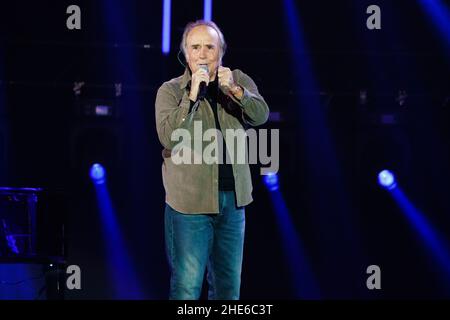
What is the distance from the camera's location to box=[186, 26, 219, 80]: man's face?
2998 mm

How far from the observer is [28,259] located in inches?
183

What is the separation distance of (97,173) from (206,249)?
3570 mm

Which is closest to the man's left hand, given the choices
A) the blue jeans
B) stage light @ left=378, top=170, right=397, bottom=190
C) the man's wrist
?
the man's wrist

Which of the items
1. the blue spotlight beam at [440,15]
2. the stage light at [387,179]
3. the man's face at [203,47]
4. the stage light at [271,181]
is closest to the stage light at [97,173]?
the stage light at [271,181]

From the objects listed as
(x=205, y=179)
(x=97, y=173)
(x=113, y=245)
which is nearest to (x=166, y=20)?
(x=97, y=173)

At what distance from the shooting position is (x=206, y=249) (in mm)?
2980

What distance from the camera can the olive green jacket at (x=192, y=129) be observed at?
9.66 ft

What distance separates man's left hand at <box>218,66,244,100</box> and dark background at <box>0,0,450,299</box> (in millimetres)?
3226

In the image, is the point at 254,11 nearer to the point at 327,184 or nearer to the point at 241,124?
the point at 327,184

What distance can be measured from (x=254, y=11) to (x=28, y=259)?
2863 mm

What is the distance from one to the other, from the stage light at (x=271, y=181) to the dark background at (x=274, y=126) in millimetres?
65

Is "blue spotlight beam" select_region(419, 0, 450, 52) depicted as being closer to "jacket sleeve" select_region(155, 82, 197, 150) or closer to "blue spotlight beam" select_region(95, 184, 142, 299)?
"blue spotlight beam" select_region(95, 184, 142, 299)

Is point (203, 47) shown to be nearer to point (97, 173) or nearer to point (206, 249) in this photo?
point (206, 249)

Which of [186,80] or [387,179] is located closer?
[186,80]
